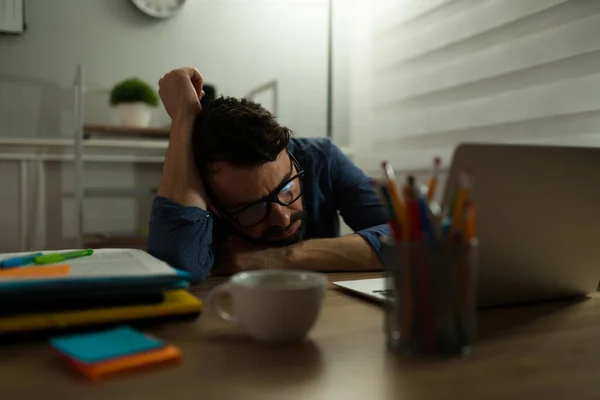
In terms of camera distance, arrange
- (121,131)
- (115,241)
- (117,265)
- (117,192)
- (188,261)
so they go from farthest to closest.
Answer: (117,192) < (121,131) < (115,241) < (188,261) < (117,265)

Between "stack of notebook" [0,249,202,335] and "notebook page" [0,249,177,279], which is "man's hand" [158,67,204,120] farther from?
"stack of notebook" [0,249,202,335]

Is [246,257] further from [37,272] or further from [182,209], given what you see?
[37,272]

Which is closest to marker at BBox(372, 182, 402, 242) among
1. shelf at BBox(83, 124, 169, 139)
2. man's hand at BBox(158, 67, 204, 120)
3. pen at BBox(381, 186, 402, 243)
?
pen at BBox(381, 186, 402, 243)

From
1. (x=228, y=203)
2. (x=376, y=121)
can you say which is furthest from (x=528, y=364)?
(x=376, y=121)

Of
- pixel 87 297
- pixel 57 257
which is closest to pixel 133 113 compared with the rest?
pixel 57 257

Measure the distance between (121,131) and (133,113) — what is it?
9 centimetres

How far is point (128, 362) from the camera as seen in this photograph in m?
0.49

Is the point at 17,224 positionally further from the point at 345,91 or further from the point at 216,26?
the point at 345,91

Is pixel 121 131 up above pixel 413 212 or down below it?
above

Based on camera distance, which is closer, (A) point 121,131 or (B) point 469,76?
(B) point 469,76

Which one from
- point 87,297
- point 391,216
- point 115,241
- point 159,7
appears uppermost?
point 159,7

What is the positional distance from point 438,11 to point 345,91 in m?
0.90

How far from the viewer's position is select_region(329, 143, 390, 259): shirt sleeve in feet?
4.79

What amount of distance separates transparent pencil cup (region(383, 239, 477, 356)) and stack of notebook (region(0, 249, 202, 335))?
27cm
